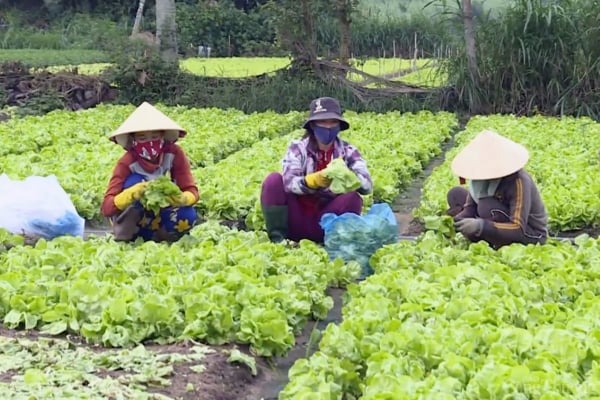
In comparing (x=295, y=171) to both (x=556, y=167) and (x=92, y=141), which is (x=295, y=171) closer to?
(x=556, y=167)

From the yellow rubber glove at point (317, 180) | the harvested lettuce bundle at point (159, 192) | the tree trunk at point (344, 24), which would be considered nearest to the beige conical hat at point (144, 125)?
the harvested lettuce bundle at point (159, 192)

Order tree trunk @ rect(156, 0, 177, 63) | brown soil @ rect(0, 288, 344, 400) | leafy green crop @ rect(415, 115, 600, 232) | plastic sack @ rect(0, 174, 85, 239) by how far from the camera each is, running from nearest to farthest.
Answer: brown soil @ rect(0, 288, 344, 400), plastic sack @ rect(0, 174, 85, 239), leafy green crop @ rect(415, 115, 600, 232), tree trunk @ rect(156, 0, 177, 63)

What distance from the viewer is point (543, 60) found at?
16.0 metres

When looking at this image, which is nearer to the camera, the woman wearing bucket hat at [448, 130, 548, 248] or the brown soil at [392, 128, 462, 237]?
the woman wearing bucket hat at [448, 130, 548, 248]

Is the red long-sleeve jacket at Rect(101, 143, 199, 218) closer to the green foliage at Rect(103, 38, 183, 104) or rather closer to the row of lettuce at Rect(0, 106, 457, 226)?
the row of lettuce at Rect(0, 106, 457, 226)

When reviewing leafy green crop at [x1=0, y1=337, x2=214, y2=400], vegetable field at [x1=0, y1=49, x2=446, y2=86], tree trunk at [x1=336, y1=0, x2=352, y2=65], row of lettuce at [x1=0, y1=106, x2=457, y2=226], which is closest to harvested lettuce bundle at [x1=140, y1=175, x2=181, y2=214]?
row of lettuce at [x1=0, y1=106, x2=457, y2=226]

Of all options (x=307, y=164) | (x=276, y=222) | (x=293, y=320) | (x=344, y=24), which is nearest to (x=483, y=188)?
(x=307, y=164)

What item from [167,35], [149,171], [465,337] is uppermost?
[149,171]

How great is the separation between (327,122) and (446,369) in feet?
9.93

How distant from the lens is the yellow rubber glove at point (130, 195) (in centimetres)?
623

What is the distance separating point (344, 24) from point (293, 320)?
14.7 meters

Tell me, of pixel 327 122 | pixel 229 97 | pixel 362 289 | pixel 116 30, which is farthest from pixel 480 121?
pixel 116 30

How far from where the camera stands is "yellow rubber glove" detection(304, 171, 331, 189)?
20.6ft

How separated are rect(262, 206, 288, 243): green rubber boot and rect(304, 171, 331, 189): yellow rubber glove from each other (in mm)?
308
